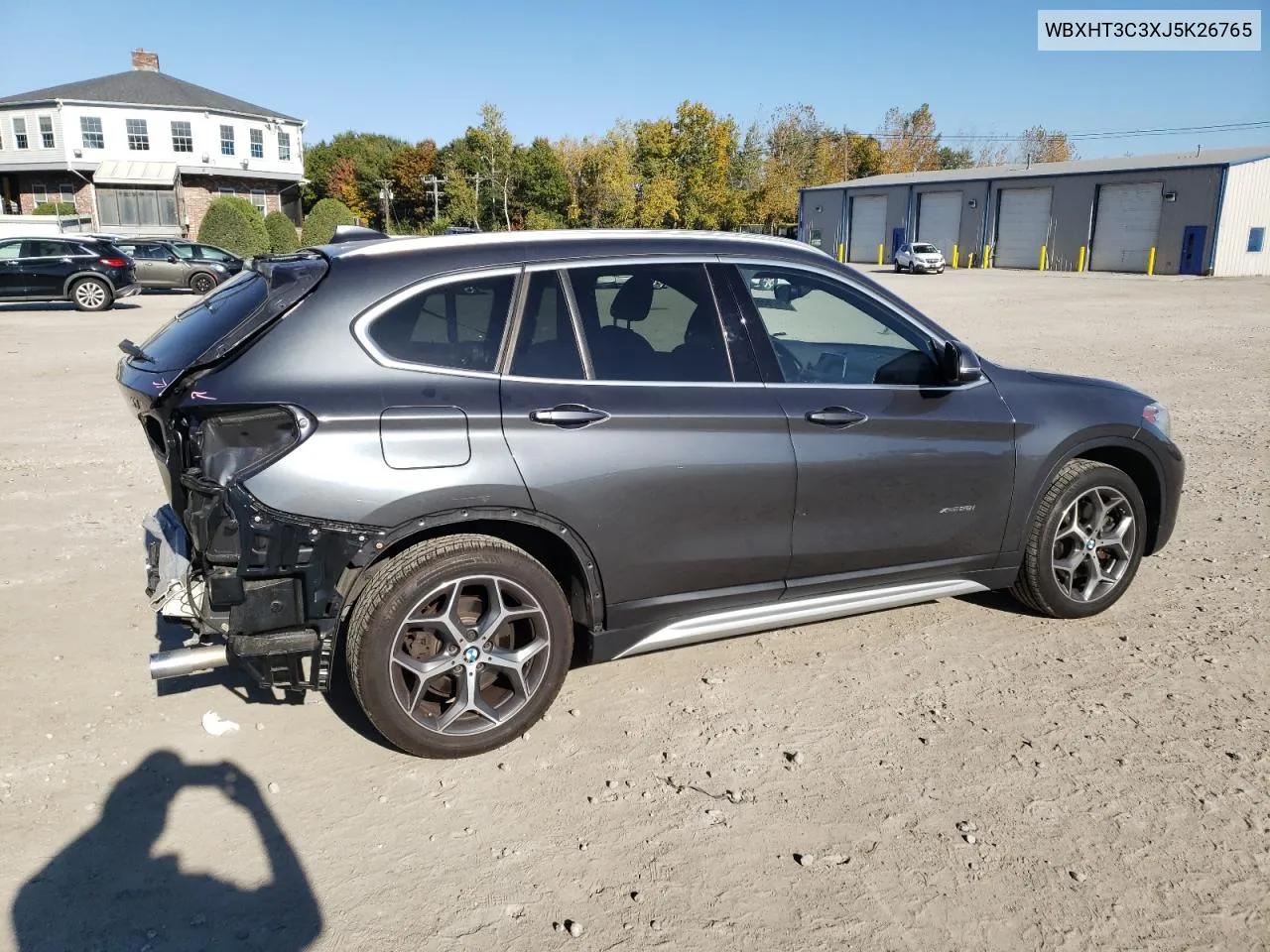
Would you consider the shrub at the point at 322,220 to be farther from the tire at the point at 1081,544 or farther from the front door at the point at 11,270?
the tire at the point at 1081,544

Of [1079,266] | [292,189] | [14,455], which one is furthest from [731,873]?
[292,189]

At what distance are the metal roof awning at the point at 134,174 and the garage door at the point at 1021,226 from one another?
4373 cm

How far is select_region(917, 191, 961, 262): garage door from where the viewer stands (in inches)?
2140

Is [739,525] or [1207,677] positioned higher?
[739,525]

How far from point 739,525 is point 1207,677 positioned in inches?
87.3

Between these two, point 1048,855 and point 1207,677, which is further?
point 1207,677

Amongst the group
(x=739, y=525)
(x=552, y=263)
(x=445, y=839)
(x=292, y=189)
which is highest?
(x=292, y=189)

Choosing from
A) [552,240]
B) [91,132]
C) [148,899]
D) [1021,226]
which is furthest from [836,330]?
[91,132]

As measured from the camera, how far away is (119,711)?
399 centimetres

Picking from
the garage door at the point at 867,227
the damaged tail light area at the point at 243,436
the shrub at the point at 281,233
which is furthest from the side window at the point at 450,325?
the garage door at the point at 867,227

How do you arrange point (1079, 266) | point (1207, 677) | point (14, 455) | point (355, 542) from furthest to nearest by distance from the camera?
point (1079, 266), point (14, 455), point (1207, 677), point (355, 542)

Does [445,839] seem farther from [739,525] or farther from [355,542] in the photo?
[739,525]

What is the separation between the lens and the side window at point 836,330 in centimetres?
420

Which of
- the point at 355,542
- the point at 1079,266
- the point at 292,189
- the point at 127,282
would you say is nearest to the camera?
the point at 355,542
